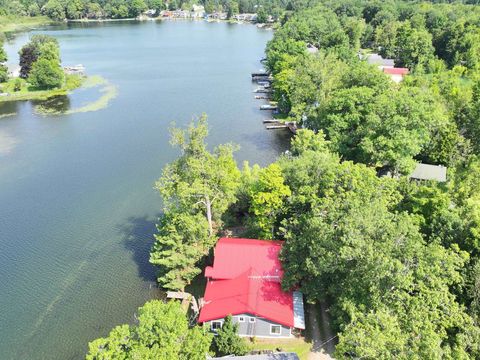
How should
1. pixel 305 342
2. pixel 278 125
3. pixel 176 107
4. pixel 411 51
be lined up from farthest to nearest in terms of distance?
1. pixel 411 51
2. pixel 176 107
3. pixel 278 125
4. pixel 305 342

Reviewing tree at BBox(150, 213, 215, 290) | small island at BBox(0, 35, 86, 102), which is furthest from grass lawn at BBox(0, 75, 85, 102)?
tree at BBox(150, 213, 215, 290)

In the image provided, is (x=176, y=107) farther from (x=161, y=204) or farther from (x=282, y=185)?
(x=282, y=185)

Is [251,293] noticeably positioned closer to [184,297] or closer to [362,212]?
[184,297]

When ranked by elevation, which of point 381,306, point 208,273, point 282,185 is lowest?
point 208,273

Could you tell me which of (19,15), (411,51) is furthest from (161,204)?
(19,15)

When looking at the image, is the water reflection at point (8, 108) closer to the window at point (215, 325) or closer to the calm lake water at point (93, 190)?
the calm lake water at point (93, 190)

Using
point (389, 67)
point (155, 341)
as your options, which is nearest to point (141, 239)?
point (155, 341)

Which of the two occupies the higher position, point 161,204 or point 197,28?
point 197,28
